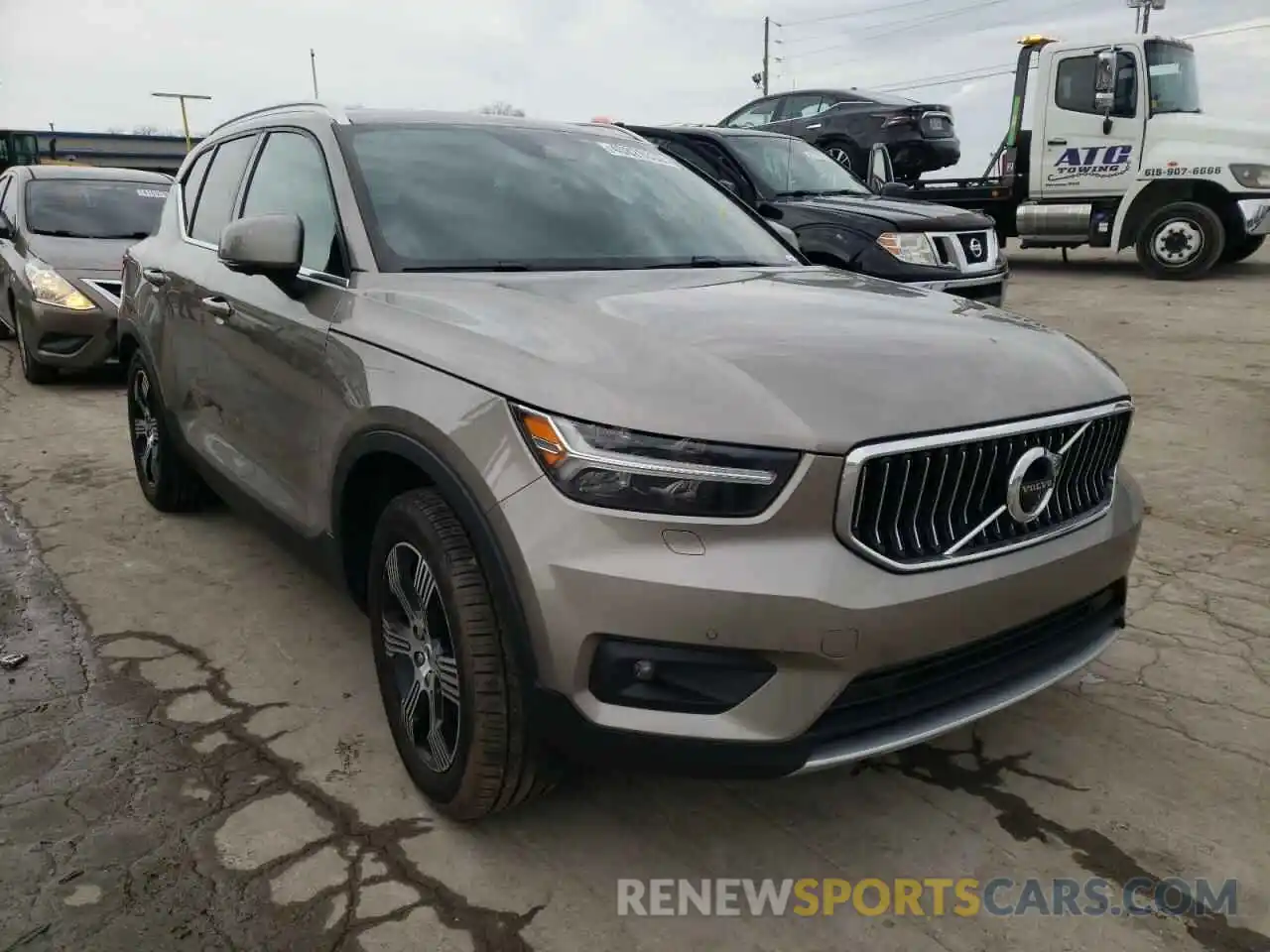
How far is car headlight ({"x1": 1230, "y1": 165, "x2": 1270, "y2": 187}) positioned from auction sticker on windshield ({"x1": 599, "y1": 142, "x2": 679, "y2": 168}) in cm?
1019

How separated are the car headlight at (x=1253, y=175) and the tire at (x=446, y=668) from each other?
12079 millimetres

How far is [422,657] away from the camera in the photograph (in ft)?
A: 8.29

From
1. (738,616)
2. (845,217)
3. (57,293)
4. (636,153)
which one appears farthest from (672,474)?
(57,293)

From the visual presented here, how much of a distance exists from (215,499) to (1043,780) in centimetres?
386

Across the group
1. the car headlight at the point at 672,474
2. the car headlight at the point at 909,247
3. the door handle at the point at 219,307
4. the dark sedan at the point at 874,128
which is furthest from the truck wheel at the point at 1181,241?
the car headlight at the point at 672,474

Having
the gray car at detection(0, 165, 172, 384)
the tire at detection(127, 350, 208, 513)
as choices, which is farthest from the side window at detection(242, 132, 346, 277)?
the gray car at detection(0, 165, 172, 384)

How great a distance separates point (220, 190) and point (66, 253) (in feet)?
15.6

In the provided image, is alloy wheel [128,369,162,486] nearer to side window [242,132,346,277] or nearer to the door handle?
the door handle

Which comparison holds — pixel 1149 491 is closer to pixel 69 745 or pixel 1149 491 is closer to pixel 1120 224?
pixel 69 745

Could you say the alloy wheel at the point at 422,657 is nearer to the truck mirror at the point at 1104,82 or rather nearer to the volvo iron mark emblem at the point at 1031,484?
the volvo iron mark emblem at the point at 1031,484

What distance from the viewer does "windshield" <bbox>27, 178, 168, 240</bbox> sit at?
836 centimetres

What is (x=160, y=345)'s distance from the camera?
4.28 meters

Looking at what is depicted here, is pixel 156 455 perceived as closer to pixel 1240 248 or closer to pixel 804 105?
pixel 804 105

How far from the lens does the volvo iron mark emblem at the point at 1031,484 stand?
221cm
